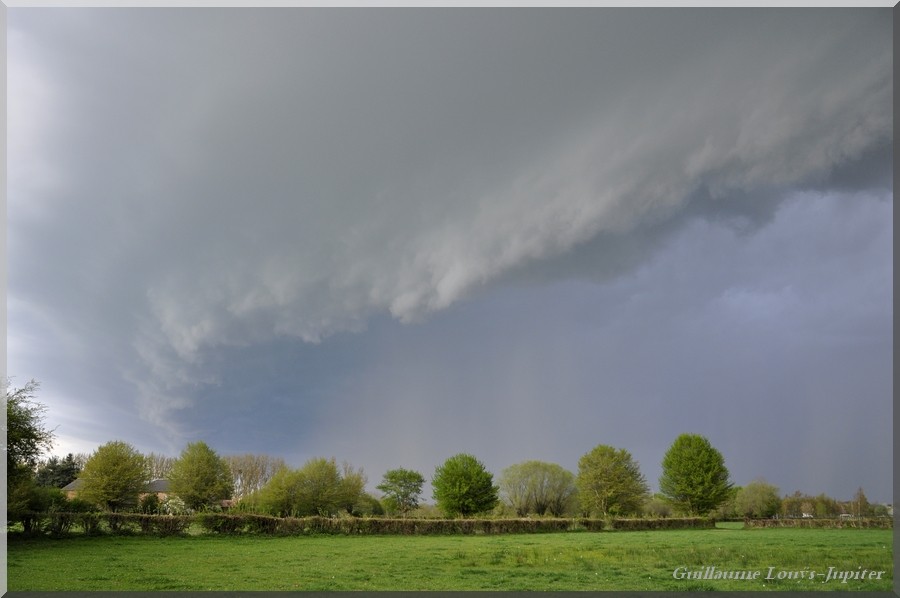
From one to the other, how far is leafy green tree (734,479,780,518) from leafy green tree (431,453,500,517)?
896 cm

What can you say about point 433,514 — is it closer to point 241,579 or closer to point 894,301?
point 241,579

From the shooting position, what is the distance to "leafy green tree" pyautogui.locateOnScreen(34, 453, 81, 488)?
13.6m

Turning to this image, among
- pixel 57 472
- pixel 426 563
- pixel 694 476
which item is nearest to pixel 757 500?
pixel 694 476

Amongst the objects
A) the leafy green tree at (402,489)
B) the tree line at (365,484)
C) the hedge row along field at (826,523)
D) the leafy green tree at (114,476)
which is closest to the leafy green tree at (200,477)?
the tree line at (365,484)

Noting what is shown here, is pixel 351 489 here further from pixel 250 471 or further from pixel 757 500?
pixel 757 500

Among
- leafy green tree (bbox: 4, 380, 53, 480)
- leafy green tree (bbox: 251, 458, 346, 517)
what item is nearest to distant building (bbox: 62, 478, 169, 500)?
leafy green tree (bbox: 4, 380, 53, 480)

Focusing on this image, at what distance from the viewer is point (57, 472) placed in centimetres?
1411

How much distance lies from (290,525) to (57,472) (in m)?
5.47

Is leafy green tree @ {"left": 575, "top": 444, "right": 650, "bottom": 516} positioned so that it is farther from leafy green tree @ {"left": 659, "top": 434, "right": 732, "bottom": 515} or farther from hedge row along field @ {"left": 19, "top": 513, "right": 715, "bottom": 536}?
leafy green tree @ {"left": 659, "top": 434, "right": 732, "bottom": 515}

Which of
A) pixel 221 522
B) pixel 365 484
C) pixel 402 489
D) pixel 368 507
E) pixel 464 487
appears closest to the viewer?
pixel 221 522

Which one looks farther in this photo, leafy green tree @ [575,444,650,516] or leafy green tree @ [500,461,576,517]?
leafy green tree @ [500,461,576,517]

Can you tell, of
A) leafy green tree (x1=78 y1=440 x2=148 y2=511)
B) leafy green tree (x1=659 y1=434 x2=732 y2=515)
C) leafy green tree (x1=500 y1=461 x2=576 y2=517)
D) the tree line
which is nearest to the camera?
the tree line

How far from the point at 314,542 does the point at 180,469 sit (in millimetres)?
4626

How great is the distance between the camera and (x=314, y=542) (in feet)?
44.9
